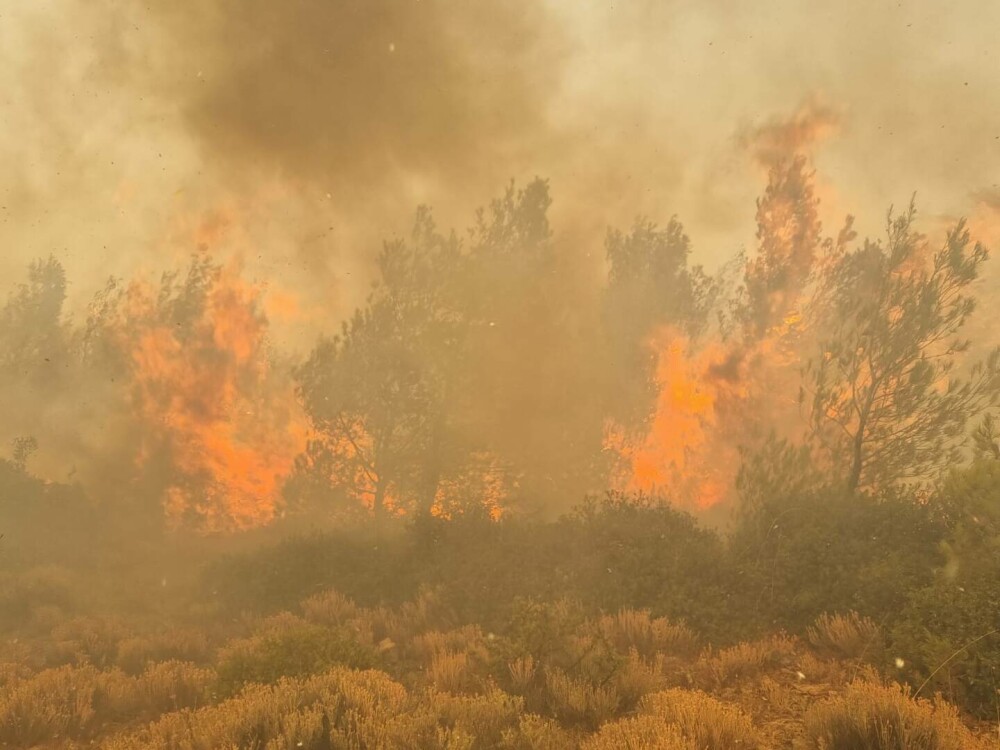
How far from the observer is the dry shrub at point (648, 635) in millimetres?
8898

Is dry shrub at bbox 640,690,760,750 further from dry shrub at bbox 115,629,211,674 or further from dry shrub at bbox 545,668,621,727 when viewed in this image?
dry shrub at bbox 115,629,211,674

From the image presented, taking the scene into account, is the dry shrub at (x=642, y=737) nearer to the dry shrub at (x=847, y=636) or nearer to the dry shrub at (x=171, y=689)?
the dry shrub at (x=847, y=636)

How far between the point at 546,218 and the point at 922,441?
672 inches

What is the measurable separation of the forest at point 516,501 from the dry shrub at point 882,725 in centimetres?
3

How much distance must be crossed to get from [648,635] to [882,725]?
15.3 feet


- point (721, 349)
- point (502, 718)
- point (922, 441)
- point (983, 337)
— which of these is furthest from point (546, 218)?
point (983, 337)

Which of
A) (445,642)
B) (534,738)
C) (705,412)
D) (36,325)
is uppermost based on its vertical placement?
(36,325)

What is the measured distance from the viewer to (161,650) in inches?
439

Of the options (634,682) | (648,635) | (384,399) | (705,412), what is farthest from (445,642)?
(705,412)

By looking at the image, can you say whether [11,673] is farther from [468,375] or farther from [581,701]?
[468,375]

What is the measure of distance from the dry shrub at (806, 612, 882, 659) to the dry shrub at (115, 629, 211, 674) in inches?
420

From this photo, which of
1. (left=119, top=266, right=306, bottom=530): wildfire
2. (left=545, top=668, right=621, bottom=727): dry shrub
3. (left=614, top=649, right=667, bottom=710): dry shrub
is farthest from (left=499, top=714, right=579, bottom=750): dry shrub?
(left=119, top=266, right=306, bottom=530): wildfire

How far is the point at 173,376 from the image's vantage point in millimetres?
29719

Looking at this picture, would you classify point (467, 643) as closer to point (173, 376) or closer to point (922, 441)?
point (922, 441)
